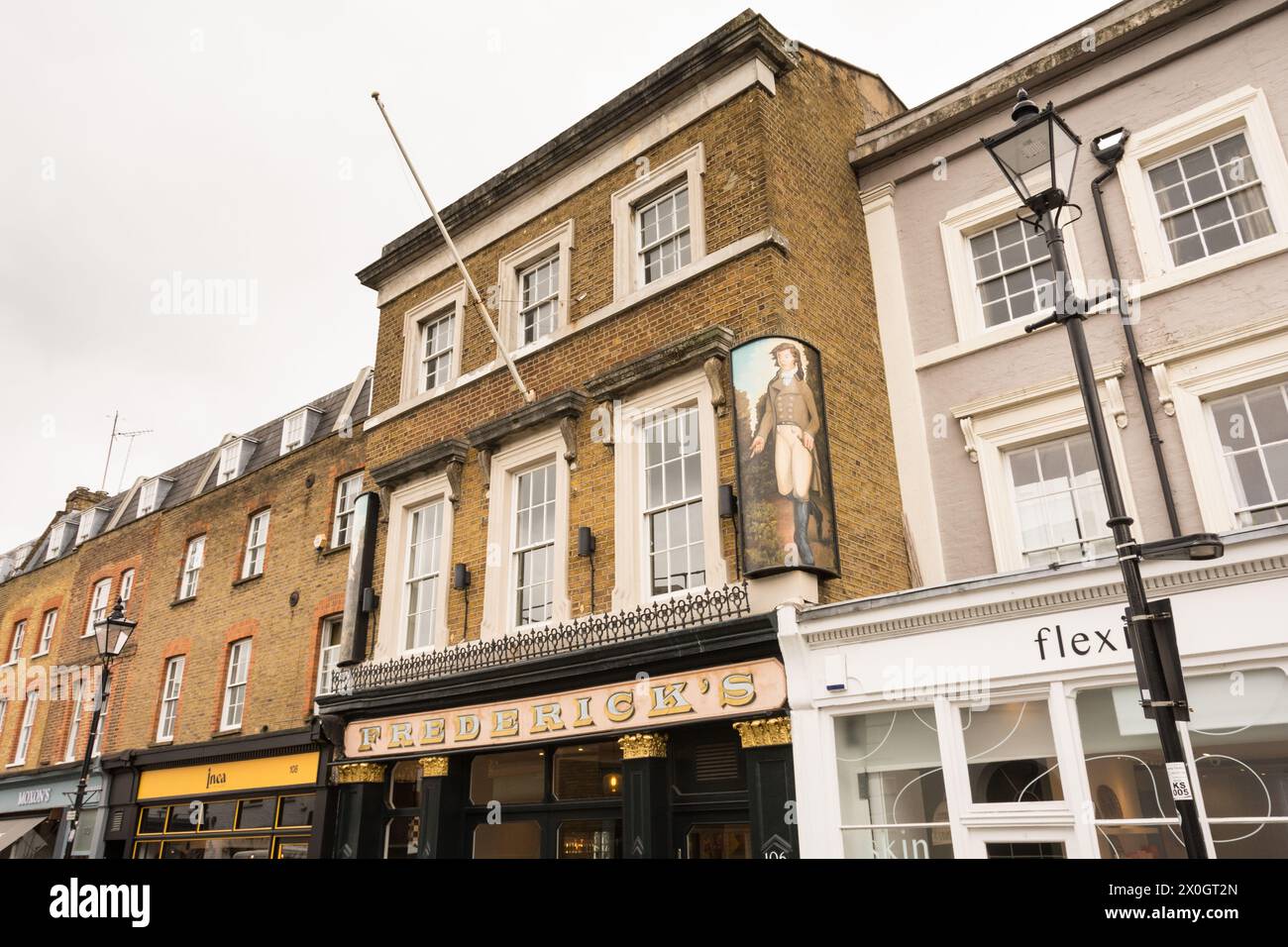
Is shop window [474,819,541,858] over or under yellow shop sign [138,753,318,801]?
→ under

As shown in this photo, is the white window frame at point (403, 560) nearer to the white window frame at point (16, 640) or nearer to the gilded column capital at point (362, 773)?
the gilded column capital at point (362, 773)

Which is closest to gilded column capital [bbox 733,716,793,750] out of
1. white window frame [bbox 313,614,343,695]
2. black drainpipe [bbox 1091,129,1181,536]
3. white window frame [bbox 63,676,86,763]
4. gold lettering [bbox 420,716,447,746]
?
black drainpipe [bbox 1091,129,1181,536]

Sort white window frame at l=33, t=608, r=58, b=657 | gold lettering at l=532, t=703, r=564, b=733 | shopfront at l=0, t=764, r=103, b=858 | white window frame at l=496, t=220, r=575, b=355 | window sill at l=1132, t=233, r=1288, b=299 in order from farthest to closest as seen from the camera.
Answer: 1. white window frame at l=33, t=608, r=58, b=657
2. shopfront at l=0, t=764, r=103, b=858
3. white window frame at l=496, t=220, r=575, b=355
4. gold lettering at l=532, t=703, r=564, b=733
5. window sill at l=1132, t=233, r=1288, b=299

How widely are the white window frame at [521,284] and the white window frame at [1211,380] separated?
7.16m

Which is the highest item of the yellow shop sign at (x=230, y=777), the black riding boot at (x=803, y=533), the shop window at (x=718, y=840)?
the black riding boot at (x=803, y=533)

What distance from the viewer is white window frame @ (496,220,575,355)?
41.1 feet

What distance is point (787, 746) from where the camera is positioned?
27.6ft

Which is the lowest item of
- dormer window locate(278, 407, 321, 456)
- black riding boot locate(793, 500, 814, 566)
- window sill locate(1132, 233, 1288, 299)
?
black riding boot locate(793, 500, 814, 566)

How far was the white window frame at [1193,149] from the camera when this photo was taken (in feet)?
29.3

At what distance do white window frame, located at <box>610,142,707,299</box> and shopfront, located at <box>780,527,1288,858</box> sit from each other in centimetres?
495

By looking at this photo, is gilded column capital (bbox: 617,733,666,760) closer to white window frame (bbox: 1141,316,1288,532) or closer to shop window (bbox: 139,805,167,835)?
white window frame (bbox: 1141,316,1288,532)

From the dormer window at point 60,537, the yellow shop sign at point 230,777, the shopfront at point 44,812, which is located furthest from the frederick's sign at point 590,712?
the dormer window at point 60,537

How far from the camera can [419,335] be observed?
1498 cm
